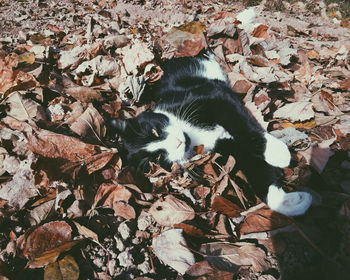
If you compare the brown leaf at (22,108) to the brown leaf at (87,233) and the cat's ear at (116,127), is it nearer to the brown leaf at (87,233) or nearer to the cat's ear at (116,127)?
the cat's ear at (116,127)

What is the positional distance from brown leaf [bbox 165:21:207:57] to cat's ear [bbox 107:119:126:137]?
3.48 feet

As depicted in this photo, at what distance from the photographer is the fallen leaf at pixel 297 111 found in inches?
73.7

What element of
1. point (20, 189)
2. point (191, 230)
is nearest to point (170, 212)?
point (191, 230)

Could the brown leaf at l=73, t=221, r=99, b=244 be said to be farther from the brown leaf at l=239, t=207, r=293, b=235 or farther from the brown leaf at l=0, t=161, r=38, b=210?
the brown leaf at l=239, t=207, r=293, b=235

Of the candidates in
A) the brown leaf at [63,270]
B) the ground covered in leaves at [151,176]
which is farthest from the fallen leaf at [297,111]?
the brown leaf at [63,270]

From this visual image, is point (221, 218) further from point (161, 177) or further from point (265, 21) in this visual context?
point (265, 21)

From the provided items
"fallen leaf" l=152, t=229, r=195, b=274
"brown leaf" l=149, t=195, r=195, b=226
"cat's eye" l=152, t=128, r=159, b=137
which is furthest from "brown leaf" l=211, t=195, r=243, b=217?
"cat's eye" l=152, t=128, r=159, b=137

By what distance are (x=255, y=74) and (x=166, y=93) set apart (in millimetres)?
670

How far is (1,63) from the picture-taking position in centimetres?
199

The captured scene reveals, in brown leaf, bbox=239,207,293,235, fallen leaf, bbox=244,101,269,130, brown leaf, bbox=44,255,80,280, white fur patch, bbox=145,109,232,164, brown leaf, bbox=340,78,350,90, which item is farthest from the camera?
brown leaf, bbox=340,78,350,90

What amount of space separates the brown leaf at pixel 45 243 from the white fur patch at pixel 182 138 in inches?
29.4

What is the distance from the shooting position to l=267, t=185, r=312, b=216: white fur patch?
1.36m

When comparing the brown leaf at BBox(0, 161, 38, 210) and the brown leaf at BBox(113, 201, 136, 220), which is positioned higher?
the brown leaf at BBox(0, 161, 38, 210)

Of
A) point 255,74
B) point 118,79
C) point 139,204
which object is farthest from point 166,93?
point 139,204
